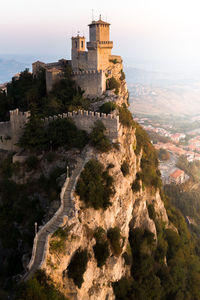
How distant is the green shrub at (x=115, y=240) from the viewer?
68.9 ft

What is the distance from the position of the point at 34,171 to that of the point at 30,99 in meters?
10.8

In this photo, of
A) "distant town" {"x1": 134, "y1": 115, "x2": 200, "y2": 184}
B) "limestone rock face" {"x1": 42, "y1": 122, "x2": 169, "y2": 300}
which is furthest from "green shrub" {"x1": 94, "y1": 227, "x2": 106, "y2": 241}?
"distant town" {"x1": 134, "y1": 115, "x2": 200, "y2": 184}

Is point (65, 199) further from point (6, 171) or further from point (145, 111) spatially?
point (145, 111)

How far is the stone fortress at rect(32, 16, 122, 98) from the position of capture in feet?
100

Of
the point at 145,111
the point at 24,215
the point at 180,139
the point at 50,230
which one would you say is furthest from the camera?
the point at 145,111

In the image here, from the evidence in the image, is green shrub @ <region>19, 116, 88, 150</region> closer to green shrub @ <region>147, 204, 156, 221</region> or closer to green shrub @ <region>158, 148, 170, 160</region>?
green shrub @ <region>147, 204, 156, 221</region>

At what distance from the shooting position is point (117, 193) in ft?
74.6

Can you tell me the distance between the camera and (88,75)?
30531 mm

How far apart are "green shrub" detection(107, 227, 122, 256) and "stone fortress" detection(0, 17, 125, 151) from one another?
319 inches

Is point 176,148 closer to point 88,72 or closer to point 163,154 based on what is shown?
point 163,154

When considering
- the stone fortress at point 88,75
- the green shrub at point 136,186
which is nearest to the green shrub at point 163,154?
the stone fortress at point 88,75

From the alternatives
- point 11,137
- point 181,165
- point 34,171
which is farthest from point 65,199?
point 181,165

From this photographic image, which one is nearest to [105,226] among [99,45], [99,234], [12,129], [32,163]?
[99,234]

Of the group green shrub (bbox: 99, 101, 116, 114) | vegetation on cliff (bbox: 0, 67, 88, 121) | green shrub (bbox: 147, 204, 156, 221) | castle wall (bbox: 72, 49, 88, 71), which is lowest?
green shrub (bbox: 147, 204, 156, 221)
